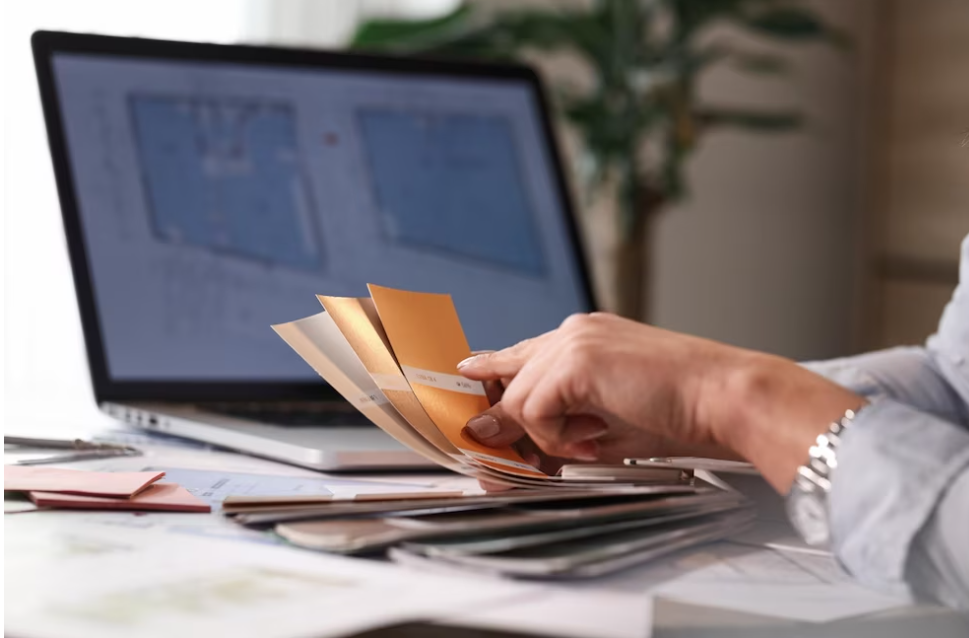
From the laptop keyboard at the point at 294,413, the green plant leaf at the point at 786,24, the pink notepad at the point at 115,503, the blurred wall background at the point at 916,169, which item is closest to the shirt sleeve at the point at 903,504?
the pink notepad at the point at 115,503

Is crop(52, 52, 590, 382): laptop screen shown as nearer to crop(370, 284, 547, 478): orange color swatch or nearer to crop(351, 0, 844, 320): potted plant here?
crop(370, 284, 547, 478): orange color swatch

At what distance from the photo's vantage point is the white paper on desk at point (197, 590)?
39 centimetres

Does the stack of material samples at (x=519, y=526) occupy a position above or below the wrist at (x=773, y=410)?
below

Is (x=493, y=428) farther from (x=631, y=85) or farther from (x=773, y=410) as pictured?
(x=631, y=85)

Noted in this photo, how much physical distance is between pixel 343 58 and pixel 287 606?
0.69 metres

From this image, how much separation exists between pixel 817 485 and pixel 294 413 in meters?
0.52

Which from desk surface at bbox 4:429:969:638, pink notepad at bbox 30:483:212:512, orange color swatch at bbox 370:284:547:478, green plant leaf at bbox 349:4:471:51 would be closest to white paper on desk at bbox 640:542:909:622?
desk surface at bbox 4:429:969:638

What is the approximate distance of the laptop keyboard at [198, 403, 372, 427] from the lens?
0.85 m

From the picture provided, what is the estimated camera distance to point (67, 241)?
88 centimetres

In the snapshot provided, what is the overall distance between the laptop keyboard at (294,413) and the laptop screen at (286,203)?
0.03 metres

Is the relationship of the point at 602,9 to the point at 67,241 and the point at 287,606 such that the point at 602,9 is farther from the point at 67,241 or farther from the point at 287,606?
the point at 287,606

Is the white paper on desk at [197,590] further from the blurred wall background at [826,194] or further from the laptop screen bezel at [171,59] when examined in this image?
the blurred wall background at [826,194]

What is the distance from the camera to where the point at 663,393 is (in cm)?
57

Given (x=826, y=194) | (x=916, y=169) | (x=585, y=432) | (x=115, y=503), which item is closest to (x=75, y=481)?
(x=115, y=503)
